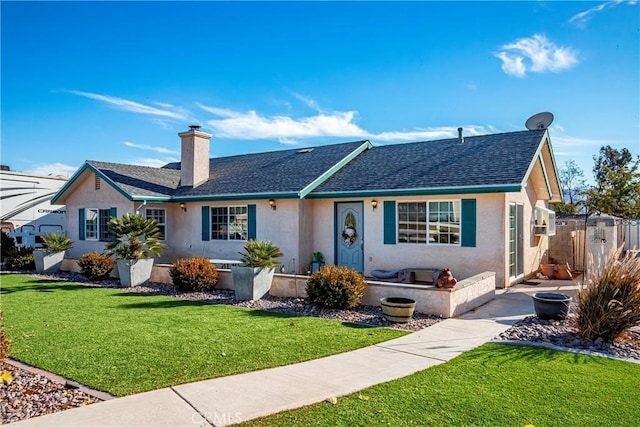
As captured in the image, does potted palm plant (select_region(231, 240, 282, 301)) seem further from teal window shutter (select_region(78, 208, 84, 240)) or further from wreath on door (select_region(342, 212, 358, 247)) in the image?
teal window shutter (select_region(78, 208, 84, 240))

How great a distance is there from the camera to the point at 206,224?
16.0 meters

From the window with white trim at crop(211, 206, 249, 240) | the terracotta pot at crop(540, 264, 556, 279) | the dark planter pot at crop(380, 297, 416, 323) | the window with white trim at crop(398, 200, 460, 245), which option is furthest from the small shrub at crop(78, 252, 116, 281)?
the terracotta pot at crop(540, 264, 556, 279)

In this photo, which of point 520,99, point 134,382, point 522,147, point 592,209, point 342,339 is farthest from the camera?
point 592,209

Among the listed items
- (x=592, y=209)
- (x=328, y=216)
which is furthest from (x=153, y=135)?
(x=592, y=209)

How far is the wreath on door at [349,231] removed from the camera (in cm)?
1352

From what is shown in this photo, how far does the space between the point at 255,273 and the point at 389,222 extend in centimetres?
441

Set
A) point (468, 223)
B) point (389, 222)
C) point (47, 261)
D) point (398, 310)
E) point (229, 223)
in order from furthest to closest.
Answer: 1. point (47, 261)
2. point (229, 223)
3. point (389, 222)
4. point (468, 223)
5. point (398, 310)

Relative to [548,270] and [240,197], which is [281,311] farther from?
[548,270]

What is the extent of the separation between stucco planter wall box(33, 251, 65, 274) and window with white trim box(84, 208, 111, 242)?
1.43 m

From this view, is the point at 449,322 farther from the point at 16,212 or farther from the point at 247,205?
the point at 16,212

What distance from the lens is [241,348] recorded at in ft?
20.6

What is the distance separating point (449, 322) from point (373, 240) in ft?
17.1

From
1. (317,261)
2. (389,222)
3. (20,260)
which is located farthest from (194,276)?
(20,260)

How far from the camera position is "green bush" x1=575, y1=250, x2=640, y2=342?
250 inches
